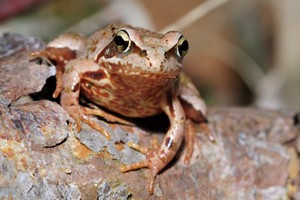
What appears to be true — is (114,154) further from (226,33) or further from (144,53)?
(226,33)

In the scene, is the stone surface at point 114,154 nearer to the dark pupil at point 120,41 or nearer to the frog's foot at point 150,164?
the frog's foot at point 150,164

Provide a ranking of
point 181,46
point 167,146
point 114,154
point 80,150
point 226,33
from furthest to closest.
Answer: point 226,33
point 167,146
point 181,46
point 114,154
point 80,150

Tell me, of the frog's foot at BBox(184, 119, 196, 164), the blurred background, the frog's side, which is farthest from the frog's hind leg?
the blurred background

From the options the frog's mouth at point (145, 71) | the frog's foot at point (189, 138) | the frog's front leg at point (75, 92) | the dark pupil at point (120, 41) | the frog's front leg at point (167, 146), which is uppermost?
the dark pupil at point (120, 41)

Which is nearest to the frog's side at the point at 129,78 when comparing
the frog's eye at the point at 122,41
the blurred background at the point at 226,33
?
the frog's eye at the point at 122,41

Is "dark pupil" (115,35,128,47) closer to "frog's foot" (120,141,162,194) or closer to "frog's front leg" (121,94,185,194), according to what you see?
"frog's front leg" (121,94,185,194)

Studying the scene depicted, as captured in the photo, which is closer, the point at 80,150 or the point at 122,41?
the point at 80,150

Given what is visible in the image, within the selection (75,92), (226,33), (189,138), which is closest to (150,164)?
(189,138)
